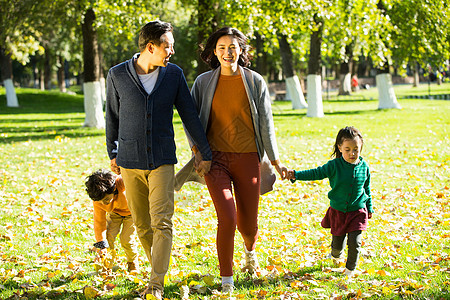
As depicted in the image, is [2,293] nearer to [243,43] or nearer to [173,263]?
[173,263]

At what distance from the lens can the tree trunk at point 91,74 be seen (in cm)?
1727

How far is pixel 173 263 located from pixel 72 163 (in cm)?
730

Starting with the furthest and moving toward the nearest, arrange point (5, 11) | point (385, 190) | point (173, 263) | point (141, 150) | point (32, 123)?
point (32, 123) → point (5, 11) → point (385, 190) → point (173, 263) → point (141, 150)

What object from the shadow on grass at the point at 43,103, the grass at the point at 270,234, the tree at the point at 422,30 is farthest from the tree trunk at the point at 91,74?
the shadow on grass at the point at 43,103

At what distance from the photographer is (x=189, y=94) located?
4.34 metres

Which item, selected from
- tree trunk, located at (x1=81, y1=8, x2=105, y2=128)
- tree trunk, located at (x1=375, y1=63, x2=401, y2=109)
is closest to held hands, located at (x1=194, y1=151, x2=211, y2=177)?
tree trunk, located at (x1=81, y1=8, x2=105, y2=128)

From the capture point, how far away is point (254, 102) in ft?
14.9

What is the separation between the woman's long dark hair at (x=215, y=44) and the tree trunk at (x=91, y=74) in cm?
1292

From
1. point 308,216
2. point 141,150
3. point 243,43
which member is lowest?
point 308,216

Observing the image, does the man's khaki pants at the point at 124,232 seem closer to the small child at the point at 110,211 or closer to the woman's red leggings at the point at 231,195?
the small child at the point at 110,211

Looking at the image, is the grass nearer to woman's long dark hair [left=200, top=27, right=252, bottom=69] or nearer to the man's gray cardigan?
the man's gray cardigan

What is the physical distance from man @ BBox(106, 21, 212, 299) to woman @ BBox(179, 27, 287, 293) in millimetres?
255

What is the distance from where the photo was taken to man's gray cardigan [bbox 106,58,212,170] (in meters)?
4.12

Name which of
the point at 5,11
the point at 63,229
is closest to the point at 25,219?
the point at 63,229
